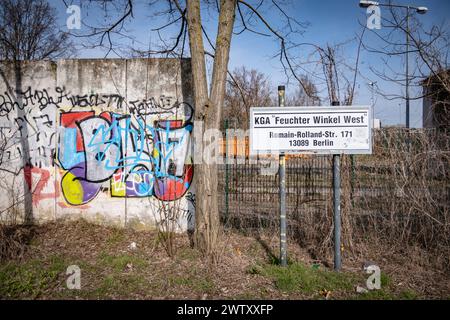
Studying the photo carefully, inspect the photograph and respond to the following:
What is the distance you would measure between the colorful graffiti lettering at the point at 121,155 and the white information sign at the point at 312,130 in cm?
208

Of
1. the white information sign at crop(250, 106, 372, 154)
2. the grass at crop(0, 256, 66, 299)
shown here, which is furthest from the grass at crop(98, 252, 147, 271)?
the white information sign at crop(250, 106, 372, 154)

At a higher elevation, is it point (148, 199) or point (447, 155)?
point (447, 155)

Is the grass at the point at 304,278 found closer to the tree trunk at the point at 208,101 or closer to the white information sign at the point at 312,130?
the tree trunk at the point at 208,101

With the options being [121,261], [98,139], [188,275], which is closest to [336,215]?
[188,275]

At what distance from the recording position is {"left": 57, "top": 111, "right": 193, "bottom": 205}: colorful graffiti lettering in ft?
20.7

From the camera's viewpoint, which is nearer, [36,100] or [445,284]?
[445,284]

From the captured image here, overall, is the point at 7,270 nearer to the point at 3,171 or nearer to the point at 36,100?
the point at 3,171

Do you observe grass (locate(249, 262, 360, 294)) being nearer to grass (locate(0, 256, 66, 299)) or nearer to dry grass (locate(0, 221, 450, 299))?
dry grass (locate(0, 221, 450, 299))

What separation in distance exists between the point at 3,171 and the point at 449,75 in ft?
28.4

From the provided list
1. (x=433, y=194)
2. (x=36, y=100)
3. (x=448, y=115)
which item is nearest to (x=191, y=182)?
(x=36, y=100)

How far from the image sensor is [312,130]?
4.57m

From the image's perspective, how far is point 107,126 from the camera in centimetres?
638

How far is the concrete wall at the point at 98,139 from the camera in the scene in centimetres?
630

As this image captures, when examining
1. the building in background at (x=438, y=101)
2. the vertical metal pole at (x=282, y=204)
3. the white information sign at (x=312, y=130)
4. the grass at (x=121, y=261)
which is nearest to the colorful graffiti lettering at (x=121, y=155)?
the grass at (x=121, y=261)
